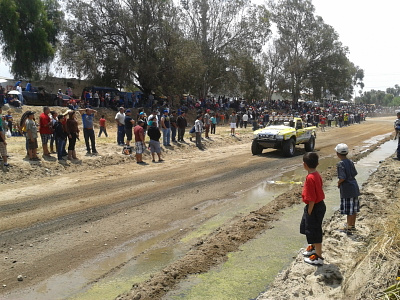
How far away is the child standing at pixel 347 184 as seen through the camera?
595 cm

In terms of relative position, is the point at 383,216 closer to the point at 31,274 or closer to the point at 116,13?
the point at 31,274

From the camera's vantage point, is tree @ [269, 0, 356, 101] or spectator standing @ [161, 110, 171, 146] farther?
tree @ [269, 0, 356, 101]

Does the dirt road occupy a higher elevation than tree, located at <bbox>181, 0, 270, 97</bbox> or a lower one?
lower

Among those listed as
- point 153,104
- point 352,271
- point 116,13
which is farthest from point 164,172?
point 116,13

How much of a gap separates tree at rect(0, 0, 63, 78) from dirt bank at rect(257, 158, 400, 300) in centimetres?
3353

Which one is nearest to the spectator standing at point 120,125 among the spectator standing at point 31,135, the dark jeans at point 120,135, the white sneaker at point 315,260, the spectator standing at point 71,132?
the dark jeans at point 120,135

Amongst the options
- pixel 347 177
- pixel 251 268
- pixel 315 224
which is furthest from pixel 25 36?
pixel 315 224

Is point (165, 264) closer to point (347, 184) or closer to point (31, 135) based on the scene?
point (347, 184)

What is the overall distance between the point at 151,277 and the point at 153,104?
1189 inches

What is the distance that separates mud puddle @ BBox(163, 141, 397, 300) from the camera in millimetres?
4648

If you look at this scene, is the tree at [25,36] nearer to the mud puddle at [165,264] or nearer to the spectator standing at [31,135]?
the spectator standing at [31,135]

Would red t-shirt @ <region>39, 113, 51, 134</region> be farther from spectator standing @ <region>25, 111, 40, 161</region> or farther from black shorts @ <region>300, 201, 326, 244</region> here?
black shorts @ <region>300, 201, 326, 244</region>

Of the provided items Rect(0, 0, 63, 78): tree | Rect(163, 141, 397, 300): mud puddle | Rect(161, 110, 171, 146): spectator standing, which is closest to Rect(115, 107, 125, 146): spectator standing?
Rect(161, 110, 171, 146): spectator standing

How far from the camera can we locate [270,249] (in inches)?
237
